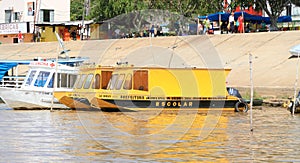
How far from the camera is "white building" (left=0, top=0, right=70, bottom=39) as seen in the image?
79.9 metres

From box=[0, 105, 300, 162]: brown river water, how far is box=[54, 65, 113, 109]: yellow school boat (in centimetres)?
63

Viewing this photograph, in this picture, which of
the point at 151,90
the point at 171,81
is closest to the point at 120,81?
the point at 151,90

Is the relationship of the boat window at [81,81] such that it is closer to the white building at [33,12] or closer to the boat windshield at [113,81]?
the boat windshield at [113,81]

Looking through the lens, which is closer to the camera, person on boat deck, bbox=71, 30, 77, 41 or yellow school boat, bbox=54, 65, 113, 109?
yellow school boat, bbox=54, 65, 113, 109

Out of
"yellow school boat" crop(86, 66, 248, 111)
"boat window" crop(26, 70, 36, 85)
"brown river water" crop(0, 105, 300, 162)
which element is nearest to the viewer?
"brown river water" crop(0, 105, 300, 162)

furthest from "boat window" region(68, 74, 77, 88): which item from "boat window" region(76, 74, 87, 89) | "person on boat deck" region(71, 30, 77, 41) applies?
"person on boat deck" region(71, 30, 77, 41)

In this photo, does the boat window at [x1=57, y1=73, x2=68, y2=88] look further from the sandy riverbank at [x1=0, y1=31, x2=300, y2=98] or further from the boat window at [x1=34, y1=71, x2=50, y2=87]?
the sandy riverbank at [x1=0, y1=31, x2=300, y2=98]

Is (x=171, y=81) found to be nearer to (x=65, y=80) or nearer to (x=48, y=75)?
(x=65, y=80)

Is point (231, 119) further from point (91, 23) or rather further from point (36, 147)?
point (91, 23)

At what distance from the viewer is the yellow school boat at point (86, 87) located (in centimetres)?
3319

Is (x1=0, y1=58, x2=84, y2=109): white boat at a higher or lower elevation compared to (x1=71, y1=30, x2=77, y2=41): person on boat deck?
lower

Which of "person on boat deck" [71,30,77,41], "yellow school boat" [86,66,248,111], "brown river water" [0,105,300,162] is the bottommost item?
"brown river water" [0,105,300,162]

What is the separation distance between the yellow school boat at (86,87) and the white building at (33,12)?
4505cm

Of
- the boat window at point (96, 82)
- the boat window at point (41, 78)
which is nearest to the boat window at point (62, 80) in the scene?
the boat window at point (41, 78)
